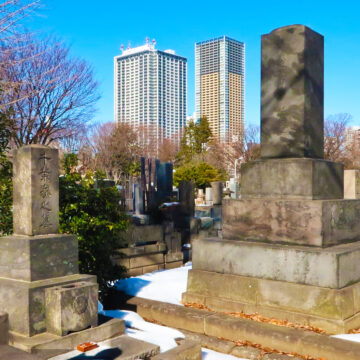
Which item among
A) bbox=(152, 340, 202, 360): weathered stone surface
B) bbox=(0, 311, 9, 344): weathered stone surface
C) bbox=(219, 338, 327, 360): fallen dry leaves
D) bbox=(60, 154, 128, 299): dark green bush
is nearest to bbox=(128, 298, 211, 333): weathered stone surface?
bbox=(219, 338, 327, 360): fallen dry leaves

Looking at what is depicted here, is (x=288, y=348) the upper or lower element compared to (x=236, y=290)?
lower

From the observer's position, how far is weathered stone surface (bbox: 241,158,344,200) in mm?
5305

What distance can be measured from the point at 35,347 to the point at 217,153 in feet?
172

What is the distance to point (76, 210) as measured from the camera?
5.94m

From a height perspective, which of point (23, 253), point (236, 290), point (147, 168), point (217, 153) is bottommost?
point (236, 290)

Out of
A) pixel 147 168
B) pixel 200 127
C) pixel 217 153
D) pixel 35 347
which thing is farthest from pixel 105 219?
pixel 200 127

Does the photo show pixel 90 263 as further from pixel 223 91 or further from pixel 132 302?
pixel 223 91

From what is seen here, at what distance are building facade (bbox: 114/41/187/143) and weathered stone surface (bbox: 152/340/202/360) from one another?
144073 mm

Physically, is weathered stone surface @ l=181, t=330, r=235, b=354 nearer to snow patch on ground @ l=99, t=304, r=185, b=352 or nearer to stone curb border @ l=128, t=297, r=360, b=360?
stone curb border @ l=128, t=297, r=360, b=360

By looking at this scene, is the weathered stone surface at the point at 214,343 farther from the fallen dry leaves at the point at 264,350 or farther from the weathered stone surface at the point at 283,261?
the weathered stone surface at the point at 283,261

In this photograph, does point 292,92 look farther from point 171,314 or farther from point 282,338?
point 171,314

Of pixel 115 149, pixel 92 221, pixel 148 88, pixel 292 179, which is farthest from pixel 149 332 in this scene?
pixel 148 88

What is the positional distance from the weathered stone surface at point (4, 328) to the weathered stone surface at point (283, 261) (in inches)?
106

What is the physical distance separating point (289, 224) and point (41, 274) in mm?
3087
